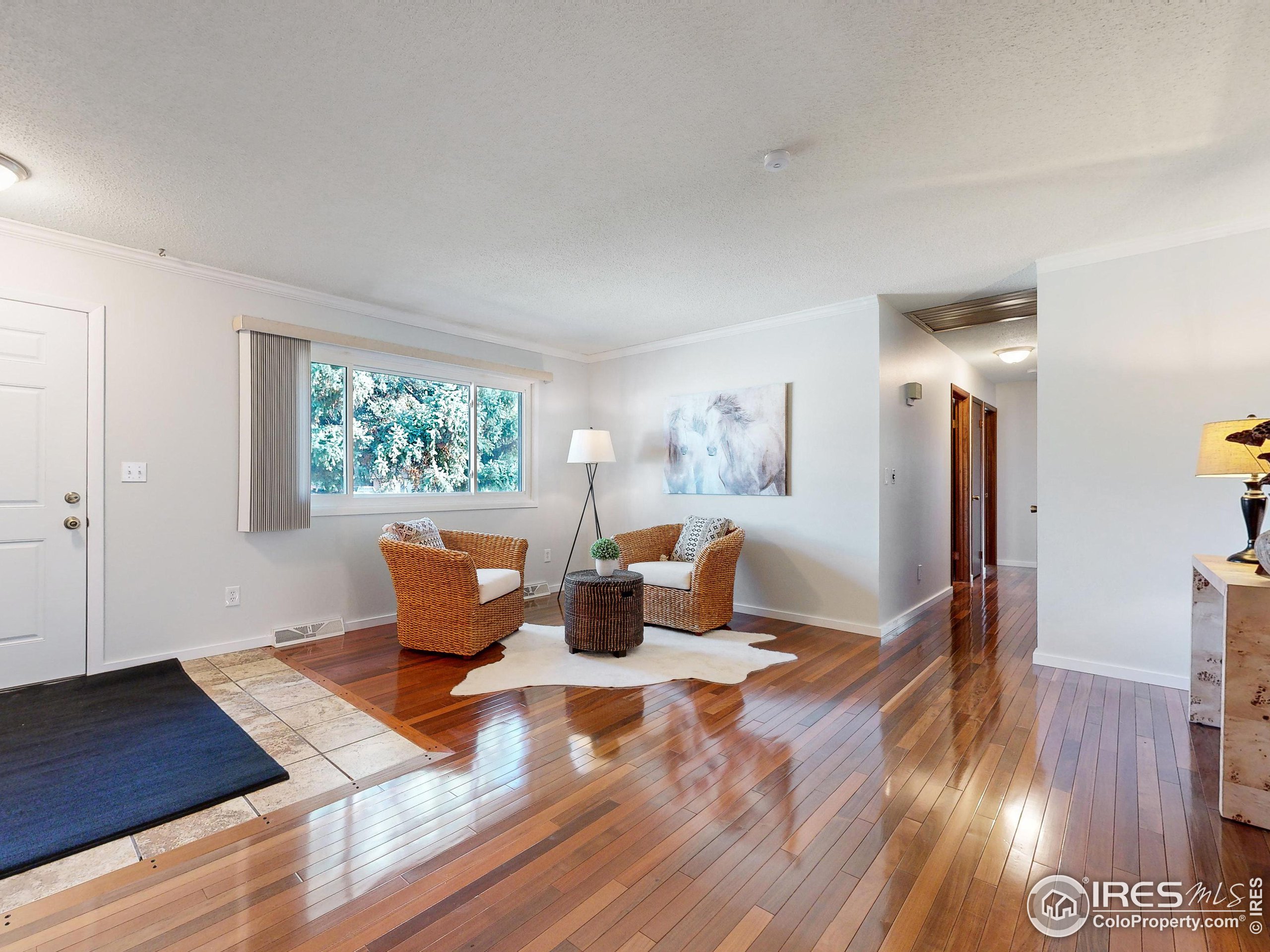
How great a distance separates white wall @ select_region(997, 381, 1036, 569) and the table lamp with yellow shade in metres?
5.43

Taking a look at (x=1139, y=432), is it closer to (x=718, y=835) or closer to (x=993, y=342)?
(x=993, y=342)

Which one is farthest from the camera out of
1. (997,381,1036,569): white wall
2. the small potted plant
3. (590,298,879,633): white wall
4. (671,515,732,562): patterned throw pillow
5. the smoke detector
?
(997,381,1036,569): white wall

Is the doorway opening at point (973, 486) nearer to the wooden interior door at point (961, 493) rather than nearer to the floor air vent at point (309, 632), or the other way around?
the wooden interior door at point (961, 493)

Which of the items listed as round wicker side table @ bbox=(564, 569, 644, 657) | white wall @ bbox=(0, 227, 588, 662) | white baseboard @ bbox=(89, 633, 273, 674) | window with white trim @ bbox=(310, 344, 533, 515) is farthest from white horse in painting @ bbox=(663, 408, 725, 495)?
white baseboard @ bbox=(89, 633, 273, 674)

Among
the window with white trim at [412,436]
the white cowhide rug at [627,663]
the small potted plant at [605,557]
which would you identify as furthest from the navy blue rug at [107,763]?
the small potted plant at [605,557]

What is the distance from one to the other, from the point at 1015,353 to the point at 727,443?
308 centimetres

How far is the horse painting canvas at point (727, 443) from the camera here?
479 centimetres

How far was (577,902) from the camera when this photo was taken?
5.10ft

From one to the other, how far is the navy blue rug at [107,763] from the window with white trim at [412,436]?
1.61m

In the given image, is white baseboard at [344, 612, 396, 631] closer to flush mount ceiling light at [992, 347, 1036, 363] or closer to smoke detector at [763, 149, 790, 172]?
smoke detector at [763, 149, 790, 172]

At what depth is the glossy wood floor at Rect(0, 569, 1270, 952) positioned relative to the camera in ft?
4.79

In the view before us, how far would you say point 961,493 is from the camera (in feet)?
20.8

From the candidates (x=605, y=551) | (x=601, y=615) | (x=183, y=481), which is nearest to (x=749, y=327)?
(x=605, y=551)

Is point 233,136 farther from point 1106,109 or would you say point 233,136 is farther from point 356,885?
point 1106,109
